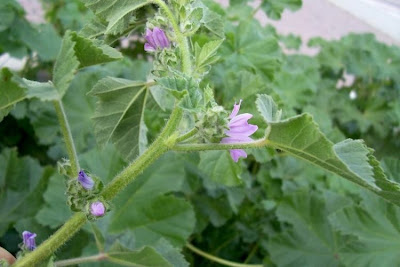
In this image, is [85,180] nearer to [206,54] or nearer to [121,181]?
[121,181]

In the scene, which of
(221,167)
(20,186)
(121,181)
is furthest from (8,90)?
(20,186)

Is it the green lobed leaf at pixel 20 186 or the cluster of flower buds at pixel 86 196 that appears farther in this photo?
the green lobed leaf at pixel 20 186

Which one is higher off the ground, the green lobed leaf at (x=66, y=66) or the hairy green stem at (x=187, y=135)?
the green lobed leaf at (x=66, y=66)

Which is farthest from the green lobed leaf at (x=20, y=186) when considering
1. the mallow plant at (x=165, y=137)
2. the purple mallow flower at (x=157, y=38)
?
the purple mallow flower at (x=157, y=38)

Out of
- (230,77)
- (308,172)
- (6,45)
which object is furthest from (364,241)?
(6,45)

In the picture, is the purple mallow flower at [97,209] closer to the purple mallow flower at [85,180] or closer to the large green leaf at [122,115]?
the purple mallow flower at [85,180]

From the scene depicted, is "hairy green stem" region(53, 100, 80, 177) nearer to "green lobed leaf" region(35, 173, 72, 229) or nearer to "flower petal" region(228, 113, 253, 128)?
"flower petal" region(228, 113, 253, 128)
